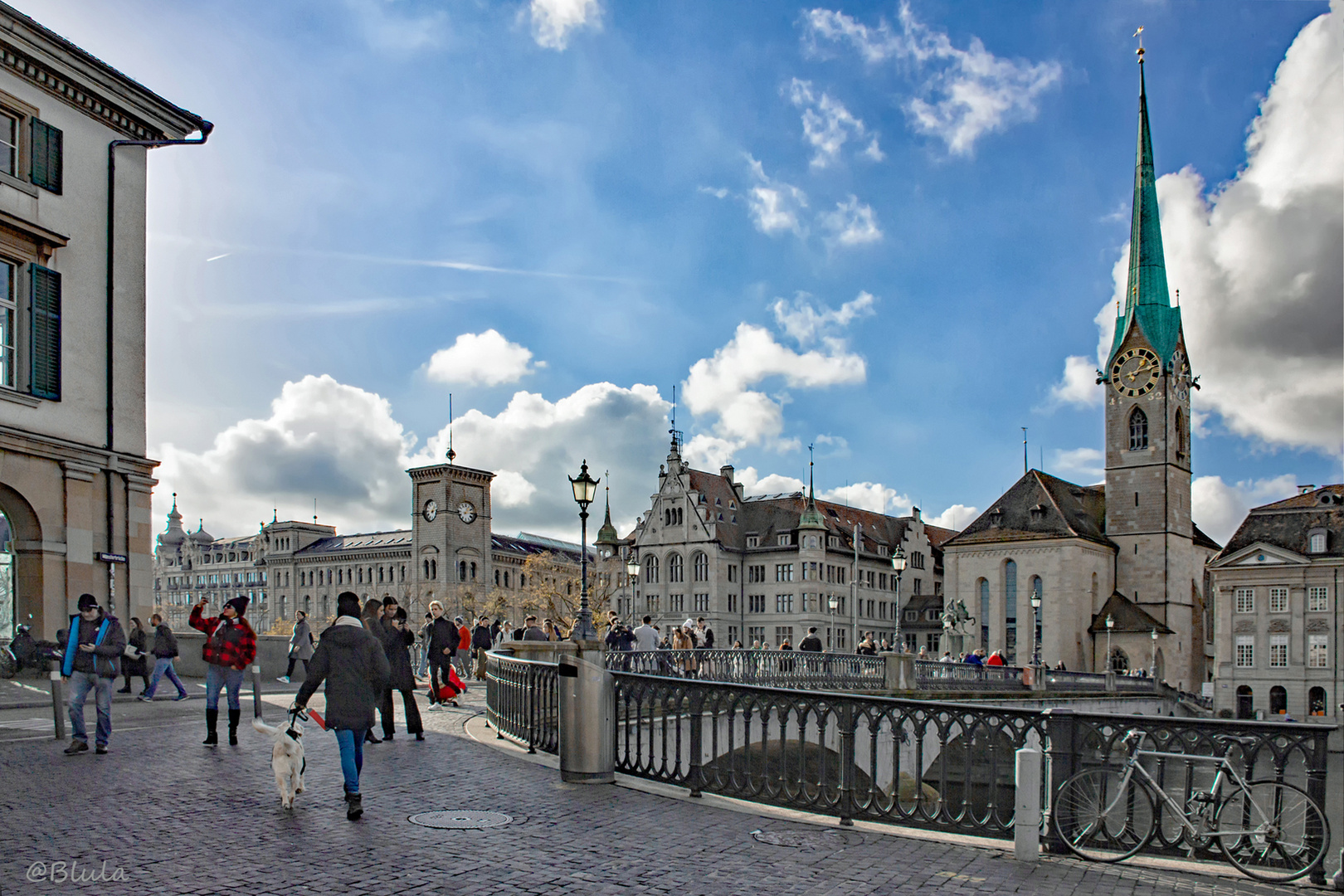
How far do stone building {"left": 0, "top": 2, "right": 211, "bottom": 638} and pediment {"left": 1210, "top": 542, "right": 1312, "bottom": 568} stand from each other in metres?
71.9

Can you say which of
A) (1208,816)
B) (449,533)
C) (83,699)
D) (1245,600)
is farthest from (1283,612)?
(449,533)

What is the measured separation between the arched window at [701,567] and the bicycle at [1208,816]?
8496cm

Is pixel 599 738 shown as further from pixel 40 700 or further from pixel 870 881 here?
pixel 40 700

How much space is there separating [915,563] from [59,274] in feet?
300

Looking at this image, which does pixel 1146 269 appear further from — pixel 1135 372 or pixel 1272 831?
pixel 1272 831

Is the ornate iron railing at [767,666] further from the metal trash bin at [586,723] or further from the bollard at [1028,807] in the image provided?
the bollard at [1028,807]

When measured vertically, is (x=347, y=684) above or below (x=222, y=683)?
above

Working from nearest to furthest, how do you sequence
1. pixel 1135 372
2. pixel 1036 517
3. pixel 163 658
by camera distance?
1. pixel 163 658
2. pixel 1036 517
3. pixel 1135 372

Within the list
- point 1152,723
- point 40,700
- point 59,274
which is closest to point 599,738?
point 1152,723

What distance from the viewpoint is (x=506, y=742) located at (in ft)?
50.5

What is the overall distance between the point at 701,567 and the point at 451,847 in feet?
281

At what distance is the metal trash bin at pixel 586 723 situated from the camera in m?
11.9

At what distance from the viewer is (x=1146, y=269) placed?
292 feet

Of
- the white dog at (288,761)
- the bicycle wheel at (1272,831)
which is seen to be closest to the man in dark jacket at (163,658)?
the white dog at (288,761)
